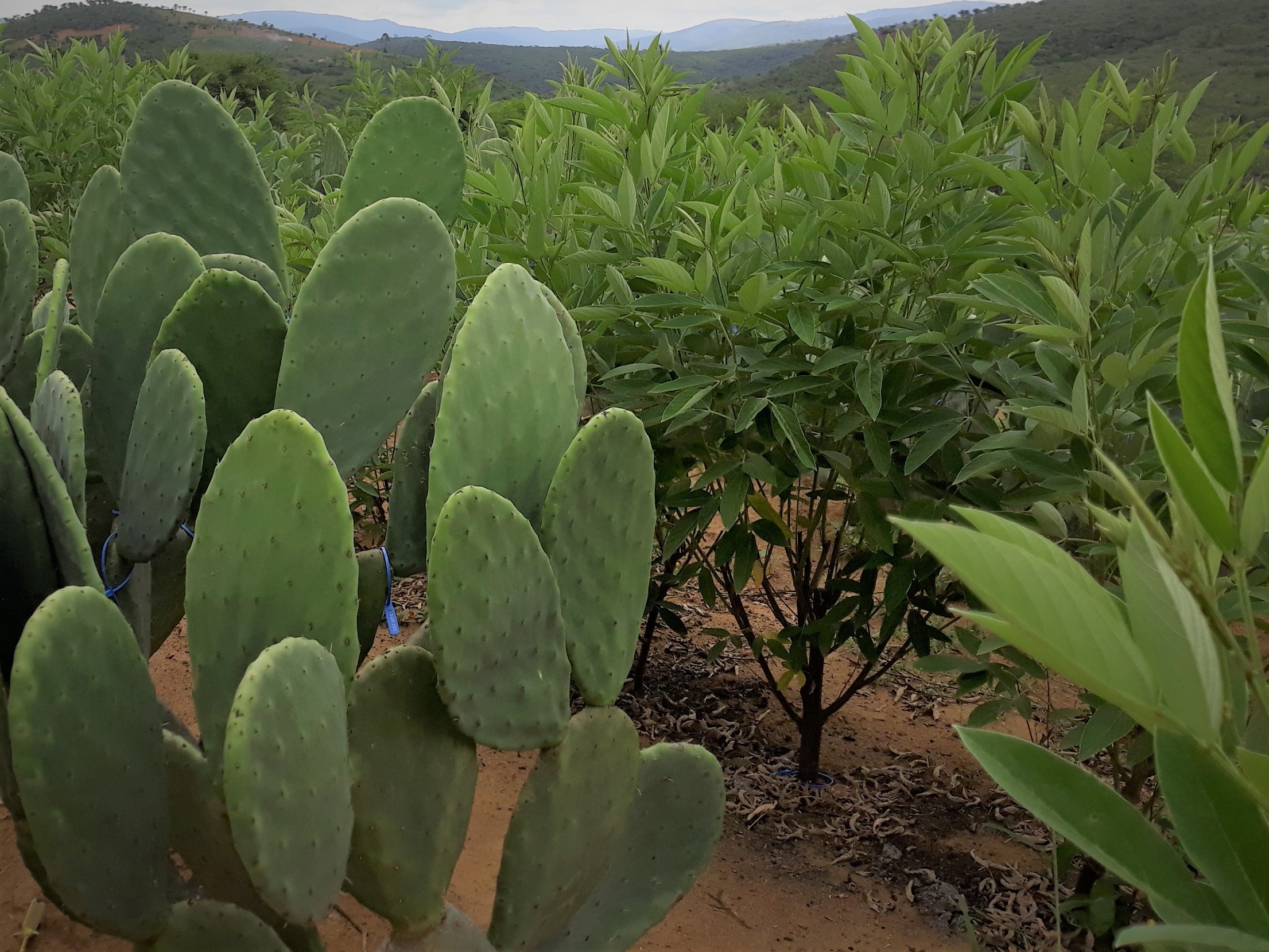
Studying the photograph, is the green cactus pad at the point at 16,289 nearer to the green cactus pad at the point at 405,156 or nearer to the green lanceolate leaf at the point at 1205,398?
the green cactus pad at the point at 405,156

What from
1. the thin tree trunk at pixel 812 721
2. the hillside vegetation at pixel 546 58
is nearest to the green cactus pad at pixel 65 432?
the thin tree trunk at pixel 812 721

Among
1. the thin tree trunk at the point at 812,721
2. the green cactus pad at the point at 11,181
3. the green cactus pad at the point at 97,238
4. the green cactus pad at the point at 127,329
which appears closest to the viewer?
the green cactus pad at the point at 127,329

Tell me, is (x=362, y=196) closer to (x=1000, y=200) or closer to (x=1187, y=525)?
(x=1000, y=200)

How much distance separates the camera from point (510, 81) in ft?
59.3

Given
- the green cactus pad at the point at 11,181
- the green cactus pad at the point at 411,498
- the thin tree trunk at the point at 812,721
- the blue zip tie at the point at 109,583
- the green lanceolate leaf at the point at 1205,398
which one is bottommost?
the thin tree trunk at the point at 812,721

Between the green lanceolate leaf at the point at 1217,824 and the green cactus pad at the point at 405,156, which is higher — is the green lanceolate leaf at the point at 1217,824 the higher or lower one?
the lower one

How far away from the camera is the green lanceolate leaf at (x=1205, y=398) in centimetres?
47

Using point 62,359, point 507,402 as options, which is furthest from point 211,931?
point 62,359

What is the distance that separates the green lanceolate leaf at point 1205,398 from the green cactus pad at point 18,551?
106cm

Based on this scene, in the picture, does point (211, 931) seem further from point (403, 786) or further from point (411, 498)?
point (411, 498)

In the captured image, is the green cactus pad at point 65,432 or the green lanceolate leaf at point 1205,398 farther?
the green cactus pad at point 65,432

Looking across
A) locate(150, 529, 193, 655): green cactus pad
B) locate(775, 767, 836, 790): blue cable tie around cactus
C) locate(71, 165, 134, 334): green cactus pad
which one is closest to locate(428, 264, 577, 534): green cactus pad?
locate(150, 529, 193, 655): green cactus pad

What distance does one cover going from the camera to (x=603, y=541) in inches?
48.8

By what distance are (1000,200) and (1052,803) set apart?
1.32 m
